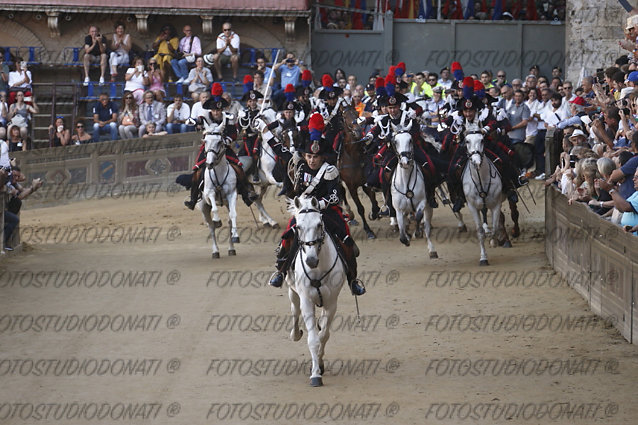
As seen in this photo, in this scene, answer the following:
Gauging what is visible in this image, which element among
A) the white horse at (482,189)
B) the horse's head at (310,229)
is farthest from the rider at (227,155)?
the horse's head at (310,229)

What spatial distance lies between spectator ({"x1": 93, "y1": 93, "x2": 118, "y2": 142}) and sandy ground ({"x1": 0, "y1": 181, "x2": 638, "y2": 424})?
30.5 feet

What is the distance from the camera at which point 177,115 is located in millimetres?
30859

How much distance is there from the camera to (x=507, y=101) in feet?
87.6

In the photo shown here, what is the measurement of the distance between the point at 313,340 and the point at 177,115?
800 inches

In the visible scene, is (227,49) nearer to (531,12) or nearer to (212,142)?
(531,12)

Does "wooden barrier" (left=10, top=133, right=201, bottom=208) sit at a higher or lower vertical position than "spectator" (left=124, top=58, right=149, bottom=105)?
lower

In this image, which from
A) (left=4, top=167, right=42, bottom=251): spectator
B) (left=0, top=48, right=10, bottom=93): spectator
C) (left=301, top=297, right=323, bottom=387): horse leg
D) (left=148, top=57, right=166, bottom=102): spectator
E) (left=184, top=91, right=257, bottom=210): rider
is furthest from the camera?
(left=148, top=57, right=166, bottom=102): spectator

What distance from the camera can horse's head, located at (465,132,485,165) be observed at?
1800cm

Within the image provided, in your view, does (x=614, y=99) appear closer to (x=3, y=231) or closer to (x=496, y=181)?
(x=496, y=181)

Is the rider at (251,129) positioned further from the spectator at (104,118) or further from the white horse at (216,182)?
the spectator at (104,118)

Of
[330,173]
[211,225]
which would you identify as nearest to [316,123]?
[330,173]

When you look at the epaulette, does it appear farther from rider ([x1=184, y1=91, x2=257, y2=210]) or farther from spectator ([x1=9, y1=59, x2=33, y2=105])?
spectator ([x1=9, y1=59, x2=33, y2=105])

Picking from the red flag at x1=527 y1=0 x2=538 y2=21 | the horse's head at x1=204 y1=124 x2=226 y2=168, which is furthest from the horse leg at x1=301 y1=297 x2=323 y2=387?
the red flag at x1=527 y1=0 x2=538 y2=21

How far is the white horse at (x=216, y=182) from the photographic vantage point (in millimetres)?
19578
